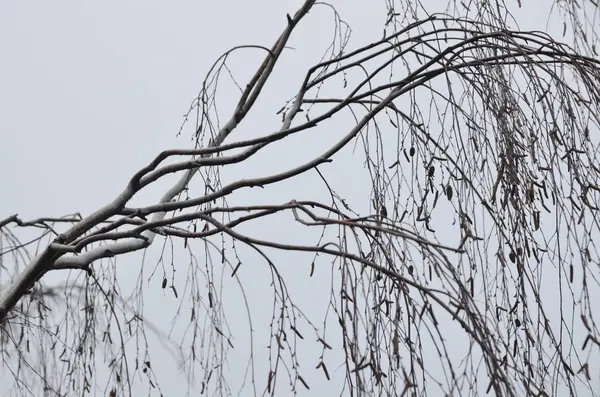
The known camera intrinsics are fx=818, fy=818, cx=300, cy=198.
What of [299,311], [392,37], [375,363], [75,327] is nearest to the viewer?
[375,363]

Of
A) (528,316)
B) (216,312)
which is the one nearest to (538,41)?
(528,316)

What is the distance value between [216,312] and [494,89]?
0.61m

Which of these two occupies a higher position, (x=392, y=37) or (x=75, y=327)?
(x=392, y=37)

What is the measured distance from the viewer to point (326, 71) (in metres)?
1.51

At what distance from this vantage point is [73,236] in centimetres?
131

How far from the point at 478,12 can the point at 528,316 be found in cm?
50

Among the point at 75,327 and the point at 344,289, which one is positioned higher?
the point at 75,327

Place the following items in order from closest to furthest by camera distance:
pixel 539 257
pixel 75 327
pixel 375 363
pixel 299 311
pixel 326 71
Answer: pixel 375 363, pixel 299 311, pixel 539 257, pixel 326 71, pixel 75 327

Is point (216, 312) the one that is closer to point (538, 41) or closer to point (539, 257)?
point (539, 257)

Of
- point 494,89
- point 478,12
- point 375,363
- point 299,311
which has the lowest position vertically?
point 375,363

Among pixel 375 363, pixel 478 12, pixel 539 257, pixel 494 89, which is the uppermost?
pixel 478 12

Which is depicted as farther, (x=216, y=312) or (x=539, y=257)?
(x=216, y=312)

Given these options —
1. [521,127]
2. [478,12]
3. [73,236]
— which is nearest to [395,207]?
[521,127]

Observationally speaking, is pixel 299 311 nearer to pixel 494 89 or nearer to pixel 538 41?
pixel 494 89
